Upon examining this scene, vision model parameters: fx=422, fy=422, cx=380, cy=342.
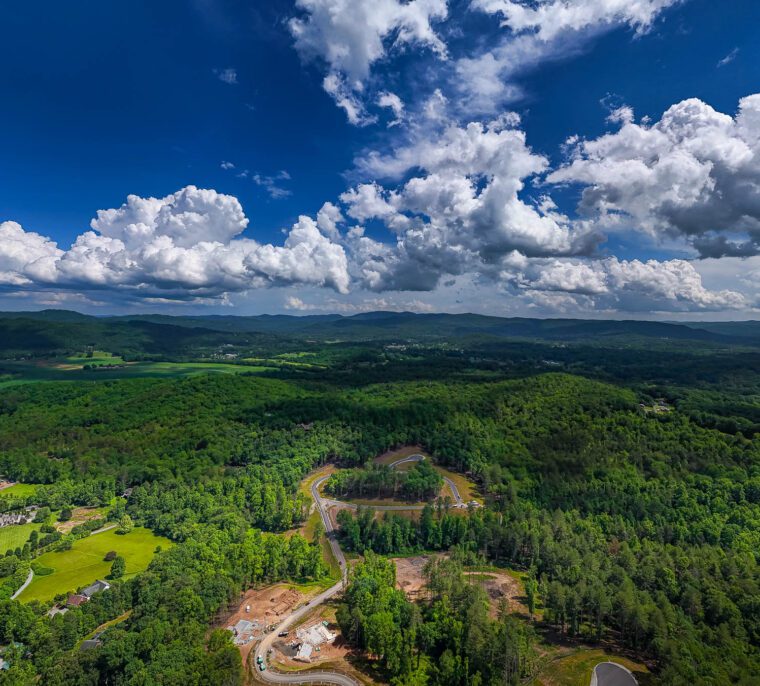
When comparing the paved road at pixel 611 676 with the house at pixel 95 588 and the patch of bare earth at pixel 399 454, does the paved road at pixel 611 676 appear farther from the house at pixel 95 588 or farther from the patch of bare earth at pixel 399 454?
the patch of bare earth at pixel 399 454

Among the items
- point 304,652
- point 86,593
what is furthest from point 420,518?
point 86,593

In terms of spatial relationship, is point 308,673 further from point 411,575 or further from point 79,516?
point 79,516

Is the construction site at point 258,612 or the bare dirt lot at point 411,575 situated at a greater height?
the construction site at point 258,612

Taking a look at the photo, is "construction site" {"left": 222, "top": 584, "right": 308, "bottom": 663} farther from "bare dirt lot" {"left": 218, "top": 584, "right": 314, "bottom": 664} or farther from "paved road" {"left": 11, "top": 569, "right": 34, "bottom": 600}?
"paved road" {"left": 11, "top": 569, "right": 34, "bottom": 600}

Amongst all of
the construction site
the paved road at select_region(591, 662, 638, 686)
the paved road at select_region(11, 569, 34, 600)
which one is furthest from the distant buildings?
the paved road at select_region(591, 662, 638, 686)

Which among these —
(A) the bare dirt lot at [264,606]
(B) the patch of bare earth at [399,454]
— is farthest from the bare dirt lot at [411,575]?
(B) the patch of bare earth at [399,454]

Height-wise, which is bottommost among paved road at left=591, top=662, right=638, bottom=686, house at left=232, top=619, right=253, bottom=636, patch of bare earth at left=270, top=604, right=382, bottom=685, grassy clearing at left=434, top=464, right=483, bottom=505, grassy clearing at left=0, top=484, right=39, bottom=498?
grassy clearing at left=434, top=464, right=483, bottom=505
